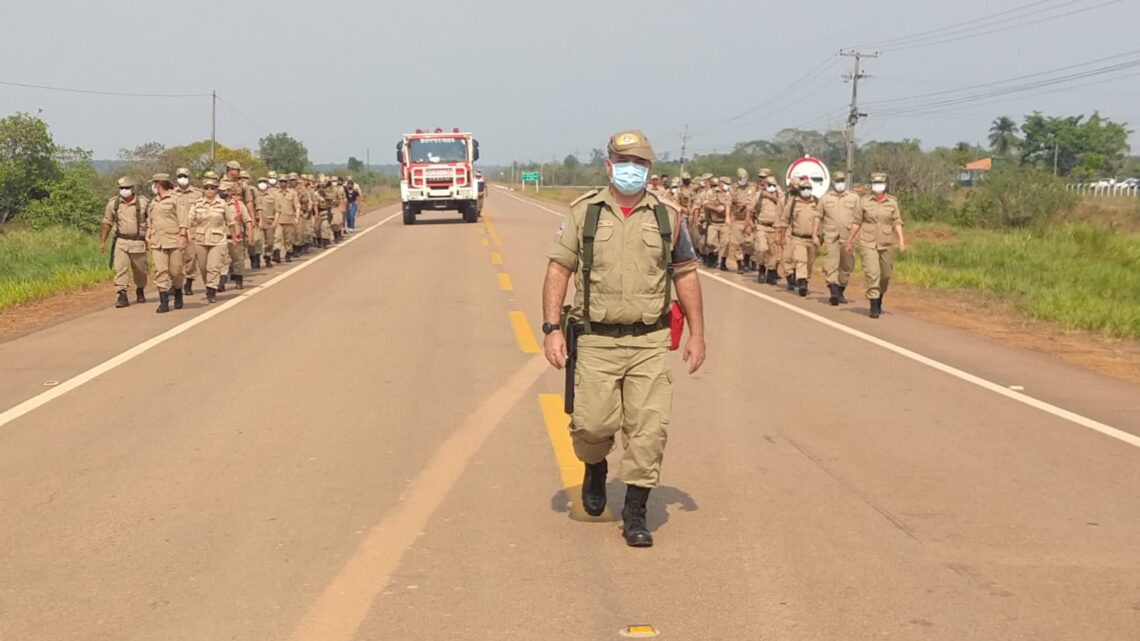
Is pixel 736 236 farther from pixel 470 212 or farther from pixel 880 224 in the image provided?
pixel 470 212

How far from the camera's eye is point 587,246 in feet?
17.6

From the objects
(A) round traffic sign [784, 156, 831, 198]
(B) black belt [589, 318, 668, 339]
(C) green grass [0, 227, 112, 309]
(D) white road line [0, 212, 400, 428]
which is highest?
(A) round traffic sign [784, 156, 831, 198]

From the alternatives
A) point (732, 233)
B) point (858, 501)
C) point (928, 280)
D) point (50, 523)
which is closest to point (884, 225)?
point (928, 280)

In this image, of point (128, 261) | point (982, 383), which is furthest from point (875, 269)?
point (128, 261)

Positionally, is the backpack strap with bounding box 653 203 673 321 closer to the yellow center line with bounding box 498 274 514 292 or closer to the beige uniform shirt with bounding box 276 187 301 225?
the yellow center line with bounding box 498 274 514 292

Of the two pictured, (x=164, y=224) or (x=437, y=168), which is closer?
(x=164, y=224)

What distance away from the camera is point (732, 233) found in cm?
2170

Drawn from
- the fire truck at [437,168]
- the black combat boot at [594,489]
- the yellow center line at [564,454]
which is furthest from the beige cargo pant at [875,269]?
the fire truck at [437,168]

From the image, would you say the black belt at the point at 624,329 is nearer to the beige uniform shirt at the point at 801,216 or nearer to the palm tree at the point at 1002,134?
the beige uniform shirt at the point at 801,216

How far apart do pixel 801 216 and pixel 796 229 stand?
0.20m

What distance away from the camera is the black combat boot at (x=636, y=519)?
17.4 feet

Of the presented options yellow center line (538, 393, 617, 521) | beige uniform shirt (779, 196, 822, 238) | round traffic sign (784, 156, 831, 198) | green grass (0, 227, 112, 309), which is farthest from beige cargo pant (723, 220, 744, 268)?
yellow center line (538, 393, 617, 521)

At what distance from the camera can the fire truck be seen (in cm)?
3828

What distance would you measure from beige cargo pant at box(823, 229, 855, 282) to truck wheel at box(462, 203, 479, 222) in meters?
24.5
